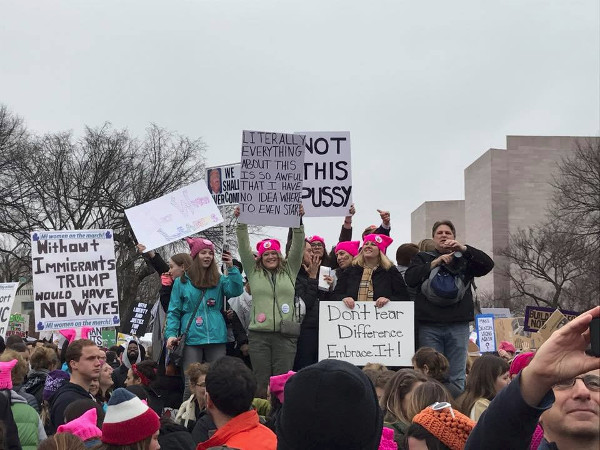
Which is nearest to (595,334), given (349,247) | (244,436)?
(244,436)

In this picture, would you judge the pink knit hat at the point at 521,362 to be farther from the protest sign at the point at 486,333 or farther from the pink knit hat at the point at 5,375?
the protest sign at the point at 486,333

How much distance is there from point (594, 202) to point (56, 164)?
2533cm

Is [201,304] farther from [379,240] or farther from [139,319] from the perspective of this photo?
[139,319]

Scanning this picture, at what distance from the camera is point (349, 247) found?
9188 millimetres

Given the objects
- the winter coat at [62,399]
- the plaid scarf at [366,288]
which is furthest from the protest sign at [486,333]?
the winter coat at [62,399]

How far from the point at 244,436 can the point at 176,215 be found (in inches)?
254

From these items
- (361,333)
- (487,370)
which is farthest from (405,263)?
(487,370)

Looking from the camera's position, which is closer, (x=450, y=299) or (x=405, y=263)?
(x=450, y=299)

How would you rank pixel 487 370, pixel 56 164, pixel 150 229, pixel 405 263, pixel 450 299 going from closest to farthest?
pixel 487 370, pixel 450 299, pixel 405 263, pixel 150 229, pixel 56 164

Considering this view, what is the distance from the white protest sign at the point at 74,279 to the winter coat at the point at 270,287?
2819mm

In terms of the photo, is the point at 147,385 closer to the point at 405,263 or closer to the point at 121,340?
the point at 405,263

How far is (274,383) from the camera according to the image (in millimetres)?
5922

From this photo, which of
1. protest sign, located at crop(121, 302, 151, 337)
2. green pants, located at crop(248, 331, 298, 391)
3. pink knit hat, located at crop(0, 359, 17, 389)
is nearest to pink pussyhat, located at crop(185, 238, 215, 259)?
green pants, located at crop(248, 331, 298, 391)

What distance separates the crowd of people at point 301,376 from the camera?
2.51 metres
